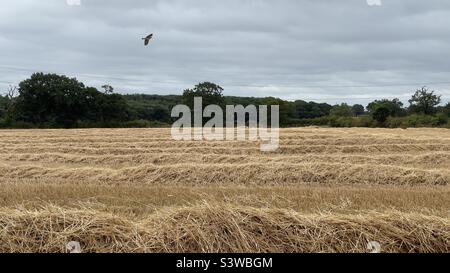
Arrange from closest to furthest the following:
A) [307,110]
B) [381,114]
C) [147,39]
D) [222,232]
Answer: [222,232]
[147,39]
[381,114]
[307,110]

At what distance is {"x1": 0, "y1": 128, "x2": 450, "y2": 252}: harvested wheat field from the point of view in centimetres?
546

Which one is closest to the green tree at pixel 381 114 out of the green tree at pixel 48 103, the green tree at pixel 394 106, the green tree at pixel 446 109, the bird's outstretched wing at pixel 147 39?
the green tree at pixel 394 106

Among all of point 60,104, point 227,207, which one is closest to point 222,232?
point 227,207

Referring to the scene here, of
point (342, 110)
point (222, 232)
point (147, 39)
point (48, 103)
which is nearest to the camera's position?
point (222, 232)

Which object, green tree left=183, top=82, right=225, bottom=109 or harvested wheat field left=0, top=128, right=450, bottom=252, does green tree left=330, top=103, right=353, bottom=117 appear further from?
harvested wheat field left=0, top=128, right=450, bottom=252

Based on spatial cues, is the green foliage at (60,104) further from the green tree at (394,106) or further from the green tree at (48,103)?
the green tree at (394,106)

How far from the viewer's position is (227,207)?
230 inches

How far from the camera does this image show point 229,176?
1355 centimetres

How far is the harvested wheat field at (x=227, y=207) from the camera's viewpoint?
17.9 ft

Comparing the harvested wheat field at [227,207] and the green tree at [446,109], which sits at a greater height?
the green tree at [446,109]

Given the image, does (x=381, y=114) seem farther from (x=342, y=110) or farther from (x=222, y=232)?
(x=222, y=232)

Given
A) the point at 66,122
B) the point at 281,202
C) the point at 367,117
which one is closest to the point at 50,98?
the point at 66,122

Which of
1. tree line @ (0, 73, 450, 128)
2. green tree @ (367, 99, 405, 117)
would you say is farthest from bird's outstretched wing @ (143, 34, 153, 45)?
green tree @ (367, 99, 405, 117)

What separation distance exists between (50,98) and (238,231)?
2541 inches
